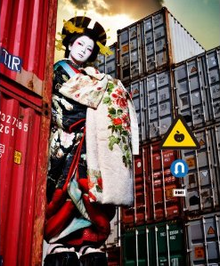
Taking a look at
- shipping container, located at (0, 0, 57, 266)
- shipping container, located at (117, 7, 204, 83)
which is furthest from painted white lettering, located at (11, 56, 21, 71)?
shipping container, located at (117, 7, 204, 83)

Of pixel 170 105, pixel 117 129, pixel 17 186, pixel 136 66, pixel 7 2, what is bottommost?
pixel 17 186

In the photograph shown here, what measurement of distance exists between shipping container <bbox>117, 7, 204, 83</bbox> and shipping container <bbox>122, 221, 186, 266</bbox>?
512cm

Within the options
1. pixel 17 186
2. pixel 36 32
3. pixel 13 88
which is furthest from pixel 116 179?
pixel 36 32

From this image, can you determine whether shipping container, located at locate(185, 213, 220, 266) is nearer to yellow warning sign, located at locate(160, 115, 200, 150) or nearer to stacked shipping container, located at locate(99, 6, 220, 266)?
stacked shipping container, located at locate(99, 6, 220, 266)

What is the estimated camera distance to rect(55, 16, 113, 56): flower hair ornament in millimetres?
4281

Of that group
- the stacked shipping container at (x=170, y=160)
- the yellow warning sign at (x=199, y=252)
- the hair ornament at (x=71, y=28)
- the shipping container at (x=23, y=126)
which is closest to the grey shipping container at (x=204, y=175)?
the stacked shipping container at (x=170, y=160)

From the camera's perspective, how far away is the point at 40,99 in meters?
3.74

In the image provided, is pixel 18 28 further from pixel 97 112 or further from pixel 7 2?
pixel 97 112

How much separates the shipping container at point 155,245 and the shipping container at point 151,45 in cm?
512

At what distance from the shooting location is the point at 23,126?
3.54 metres

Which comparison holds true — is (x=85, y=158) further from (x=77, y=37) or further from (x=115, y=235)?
(x=115, y=235)

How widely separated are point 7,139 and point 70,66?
3.77 ft

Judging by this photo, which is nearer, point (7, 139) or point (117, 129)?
point (7, 139)

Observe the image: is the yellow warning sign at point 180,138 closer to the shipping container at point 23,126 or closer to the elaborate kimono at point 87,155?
the elaborate kimono at point 87,155
